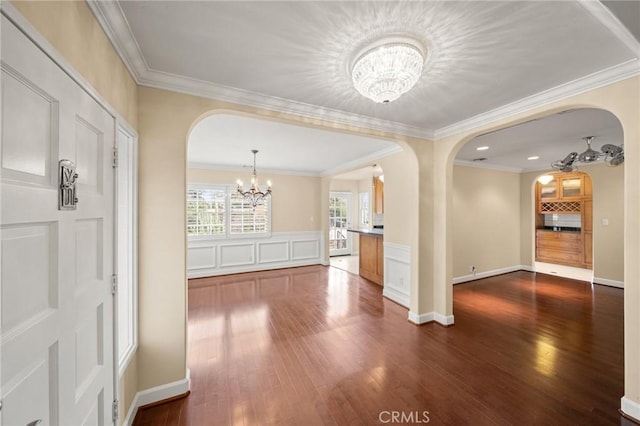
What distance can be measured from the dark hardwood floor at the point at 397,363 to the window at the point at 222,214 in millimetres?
1897

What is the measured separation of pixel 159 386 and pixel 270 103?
256 centimetres

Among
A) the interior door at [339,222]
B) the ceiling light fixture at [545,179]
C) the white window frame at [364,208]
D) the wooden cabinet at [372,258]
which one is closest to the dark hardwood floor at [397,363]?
the wooden cabinet at [372,258]

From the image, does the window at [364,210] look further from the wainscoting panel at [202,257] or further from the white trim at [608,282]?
the white trim at [608,282]

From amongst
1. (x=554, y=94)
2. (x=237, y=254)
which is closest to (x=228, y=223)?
(x=237, y=254)

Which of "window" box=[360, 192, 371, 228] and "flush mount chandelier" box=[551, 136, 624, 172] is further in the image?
"window" box=[360, 192, 371, 228]

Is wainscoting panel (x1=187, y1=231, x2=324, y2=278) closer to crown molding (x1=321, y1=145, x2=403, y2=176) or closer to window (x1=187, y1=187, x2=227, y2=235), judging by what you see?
window (x1=187, y1=187, x2=227, y2=235)

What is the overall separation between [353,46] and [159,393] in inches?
114

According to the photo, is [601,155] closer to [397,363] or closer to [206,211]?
[397,363]

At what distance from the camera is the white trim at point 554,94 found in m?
1.79

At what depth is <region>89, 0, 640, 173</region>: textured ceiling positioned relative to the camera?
130cm

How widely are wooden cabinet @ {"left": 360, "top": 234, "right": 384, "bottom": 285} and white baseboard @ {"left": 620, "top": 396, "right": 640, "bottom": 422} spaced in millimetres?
3194

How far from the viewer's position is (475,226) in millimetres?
5238

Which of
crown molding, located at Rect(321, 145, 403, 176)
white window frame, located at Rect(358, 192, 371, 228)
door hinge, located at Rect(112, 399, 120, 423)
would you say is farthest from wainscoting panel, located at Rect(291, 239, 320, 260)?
door hinge, located at Rect(112, 399, 120, 423)

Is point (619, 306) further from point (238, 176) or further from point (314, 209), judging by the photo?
point (238, 176)
